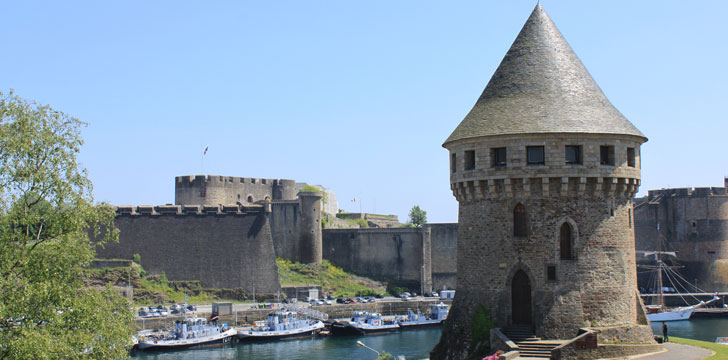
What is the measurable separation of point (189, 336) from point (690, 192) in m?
38.7

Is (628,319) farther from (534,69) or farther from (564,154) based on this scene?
(534,69)

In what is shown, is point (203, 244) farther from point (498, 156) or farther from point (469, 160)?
point (498, 156)

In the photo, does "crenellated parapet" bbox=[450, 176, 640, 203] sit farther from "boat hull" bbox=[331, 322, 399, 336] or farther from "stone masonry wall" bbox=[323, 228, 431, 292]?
"stone masonry wall" bbox=[323, 228, 431, 292]

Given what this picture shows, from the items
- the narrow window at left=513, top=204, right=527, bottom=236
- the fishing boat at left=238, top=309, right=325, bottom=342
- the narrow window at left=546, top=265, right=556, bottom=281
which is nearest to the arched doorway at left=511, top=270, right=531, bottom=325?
the narrow window at left=546, top=265, right=556, bottom=281

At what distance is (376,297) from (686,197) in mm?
24391

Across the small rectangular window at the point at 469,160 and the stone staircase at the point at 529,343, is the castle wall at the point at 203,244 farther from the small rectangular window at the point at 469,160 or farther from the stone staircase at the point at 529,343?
the stone staircase at the point at 529,343

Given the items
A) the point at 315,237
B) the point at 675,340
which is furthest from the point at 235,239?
the point at 675,340

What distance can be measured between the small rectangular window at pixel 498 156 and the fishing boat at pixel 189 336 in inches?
1159

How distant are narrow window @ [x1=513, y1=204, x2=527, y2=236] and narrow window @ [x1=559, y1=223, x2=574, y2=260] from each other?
87 cm

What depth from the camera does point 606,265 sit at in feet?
66.5

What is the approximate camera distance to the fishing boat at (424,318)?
2117 inches

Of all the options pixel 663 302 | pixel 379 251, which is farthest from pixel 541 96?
pixel 379 251

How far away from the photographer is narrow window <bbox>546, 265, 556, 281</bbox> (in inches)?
794

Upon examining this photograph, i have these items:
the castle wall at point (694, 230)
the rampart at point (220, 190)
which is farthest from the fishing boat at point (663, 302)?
the rampart at point (220, 190)
